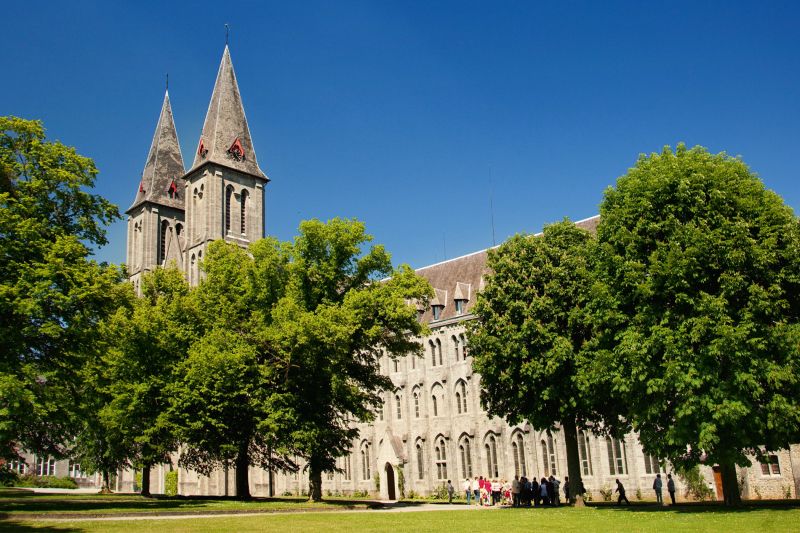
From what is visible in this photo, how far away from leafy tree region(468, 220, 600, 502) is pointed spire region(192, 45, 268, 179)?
137 feet

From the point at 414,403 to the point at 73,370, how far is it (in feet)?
118

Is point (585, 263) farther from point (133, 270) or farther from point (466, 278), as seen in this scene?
point (133, 270)

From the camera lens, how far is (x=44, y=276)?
86.7 ft

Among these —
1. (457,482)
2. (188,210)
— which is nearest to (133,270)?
(188,210)

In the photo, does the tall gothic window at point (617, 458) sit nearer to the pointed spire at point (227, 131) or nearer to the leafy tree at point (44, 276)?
the leafy tree at point (44, 276)

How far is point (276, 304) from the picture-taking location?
35062 mm

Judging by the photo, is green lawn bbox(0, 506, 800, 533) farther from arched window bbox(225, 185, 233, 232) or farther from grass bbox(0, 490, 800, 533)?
arched window bbox(225, 185, 233, 232)

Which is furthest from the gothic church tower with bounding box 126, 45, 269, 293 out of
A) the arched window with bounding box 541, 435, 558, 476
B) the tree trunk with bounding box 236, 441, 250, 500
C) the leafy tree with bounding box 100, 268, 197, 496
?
the arched window with bounding box 541, 435, 558, 476

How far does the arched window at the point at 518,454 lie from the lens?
173 ft

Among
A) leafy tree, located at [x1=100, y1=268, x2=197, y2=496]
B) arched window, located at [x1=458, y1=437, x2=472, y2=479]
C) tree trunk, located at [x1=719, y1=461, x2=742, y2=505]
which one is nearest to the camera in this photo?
tree trunk, located at [x1=719, y1=461, x2=742, y2=505]

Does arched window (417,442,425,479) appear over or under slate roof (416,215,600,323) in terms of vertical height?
under

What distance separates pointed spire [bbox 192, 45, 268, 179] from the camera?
70188 mm

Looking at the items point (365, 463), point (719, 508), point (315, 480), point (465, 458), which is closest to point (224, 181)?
point (365, 463)

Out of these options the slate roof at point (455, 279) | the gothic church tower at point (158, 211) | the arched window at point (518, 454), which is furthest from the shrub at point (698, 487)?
the gothic church tower at point (158, 211)
